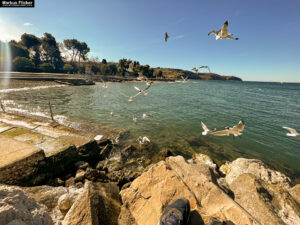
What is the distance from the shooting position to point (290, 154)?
9.27 metres

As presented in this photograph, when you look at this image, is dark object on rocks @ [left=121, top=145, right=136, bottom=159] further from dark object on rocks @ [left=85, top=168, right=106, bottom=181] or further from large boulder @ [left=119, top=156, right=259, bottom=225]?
large boulder @ [left=119, top=156, right=259, bottom=225]

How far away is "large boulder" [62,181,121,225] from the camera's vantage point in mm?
2676

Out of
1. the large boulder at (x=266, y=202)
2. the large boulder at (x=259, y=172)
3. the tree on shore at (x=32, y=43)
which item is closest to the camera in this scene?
the large boulder at (x=266, y=202)

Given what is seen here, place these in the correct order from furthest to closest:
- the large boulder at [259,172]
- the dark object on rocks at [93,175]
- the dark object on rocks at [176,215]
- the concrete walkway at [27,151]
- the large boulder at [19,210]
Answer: the dark object on rocks at [93,175] → the large boulder at [259,172] → the concrete walkway at [27,151] → the dark object on rocks at [176,215] → the large boulder at [19,210]

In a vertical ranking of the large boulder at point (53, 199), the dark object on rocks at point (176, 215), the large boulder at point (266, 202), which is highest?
the dark object on rocks at point (176, 215)

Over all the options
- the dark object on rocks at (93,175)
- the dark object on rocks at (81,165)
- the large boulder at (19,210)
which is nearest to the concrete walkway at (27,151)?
the dark object on rocks at (81,165)

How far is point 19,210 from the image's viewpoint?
205 centimetres

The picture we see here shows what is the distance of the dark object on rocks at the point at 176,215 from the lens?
2621 mm

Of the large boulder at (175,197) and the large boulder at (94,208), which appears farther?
the large boulder at (175,197)

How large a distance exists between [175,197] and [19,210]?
10.8 feet

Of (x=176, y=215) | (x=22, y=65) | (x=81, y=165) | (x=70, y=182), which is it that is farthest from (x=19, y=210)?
(x=22, y=65)

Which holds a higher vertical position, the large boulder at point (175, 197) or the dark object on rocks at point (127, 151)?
the large boulder at point (175, 197)

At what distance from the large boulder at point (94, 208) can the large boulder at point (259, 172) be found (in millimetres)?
4817

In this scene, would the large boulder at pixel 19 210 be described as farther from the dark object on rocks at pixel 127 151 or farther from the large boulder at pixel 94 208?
the dark object on rocks at pixel 127 151
